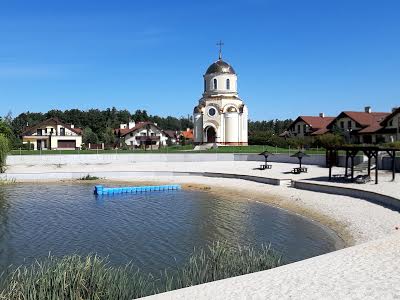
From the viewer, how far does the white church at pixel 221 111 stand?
71750mm

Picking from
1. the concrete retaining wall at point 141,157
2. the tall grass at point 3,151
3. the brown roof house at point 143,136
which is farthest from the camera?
the brown roof house at point 143,136

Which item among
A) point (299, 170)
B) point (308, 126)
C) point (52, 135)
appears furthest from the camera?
point (52, 135)

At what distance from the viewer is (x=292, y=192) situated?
31359 mm

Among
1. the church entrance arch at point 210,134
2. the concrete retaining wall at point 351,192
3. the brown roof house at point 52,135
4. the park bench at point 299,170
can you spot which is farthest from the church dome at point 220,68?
the concrete retaining wall at point 351,192

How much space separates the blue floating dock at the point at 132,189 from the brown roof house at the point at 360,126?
3576 cm

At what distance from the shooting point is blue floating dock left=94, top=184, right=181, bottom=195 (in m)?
34.5

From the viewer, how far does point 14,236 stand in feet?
63.5

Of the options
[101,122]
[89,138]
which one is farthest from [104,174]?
[101,122]

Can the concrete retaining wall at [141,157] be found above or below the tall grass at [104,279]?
above

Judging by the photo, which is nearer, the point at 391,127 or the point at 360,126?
the point at 391,127

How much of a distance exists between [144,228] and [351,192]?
44.4ft

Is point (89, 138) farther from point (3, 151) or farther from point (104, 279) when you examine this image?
point (104, 279)

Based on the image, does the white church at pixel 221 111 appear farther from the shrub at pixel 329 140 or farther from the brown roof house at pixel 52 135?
the brown roof house at pixel 52 135

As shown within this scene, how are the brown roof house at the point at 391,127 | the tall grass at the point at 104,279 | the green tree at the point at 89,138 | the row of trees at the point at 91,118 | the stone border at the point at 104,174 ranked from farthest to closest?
the row of trees at the point at 91,118 → the green tree at the point at 89,138 → the brown roof house at the point at 391,127 → the stone border at the point at 104,174 → the tall grass at the point at 104,279
